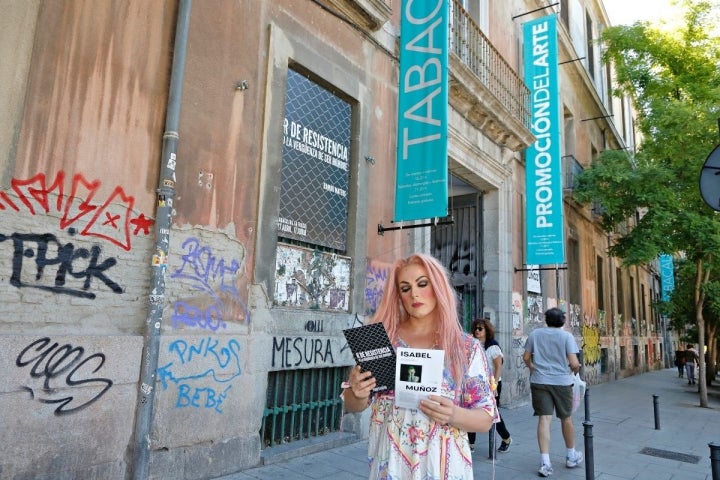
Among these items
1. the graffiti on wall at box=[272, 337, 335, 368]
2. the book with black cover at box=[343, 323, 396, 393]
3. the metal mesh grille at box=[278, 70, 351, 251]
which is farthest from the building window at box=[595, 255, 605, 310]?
the book with black cover at box=[343, 323, 396, 393]

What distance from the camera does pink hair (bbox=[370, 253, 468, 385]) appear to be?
2.25 metres

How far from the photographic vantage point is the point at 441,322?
232cm

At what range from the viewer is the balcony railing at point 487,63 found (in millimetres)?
9602

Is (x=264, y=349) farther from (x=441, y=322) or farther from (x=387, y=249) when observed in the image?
(x=441, y=322)

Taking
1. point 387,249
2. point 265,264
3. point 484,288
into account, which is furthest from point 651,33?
point 265,264

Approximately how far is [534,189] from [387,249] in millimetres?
6417

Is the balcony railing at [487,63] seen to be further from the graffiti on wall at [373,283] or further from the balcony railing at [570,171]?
the graffiti on wall at [373,283]

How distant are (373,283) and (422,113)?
8.24 ft

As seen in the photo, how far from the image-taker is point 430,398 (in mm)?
2039

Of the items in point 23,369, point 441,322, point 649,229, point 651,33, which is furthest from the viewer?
point 651,33

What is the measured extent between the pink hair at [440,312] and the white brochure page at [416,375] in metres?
0.20

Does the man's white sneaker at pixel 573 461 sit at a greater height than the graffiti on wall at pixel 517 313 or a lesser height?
lesser

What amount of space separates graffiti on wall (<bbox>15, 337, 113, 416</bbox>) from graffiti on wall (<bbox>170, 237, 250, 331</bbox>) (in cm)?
80

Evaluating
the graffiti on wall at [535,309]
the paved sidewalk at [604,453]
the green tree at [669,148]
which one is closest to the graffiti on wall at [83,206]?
the paved sidewalk at [604,453]
